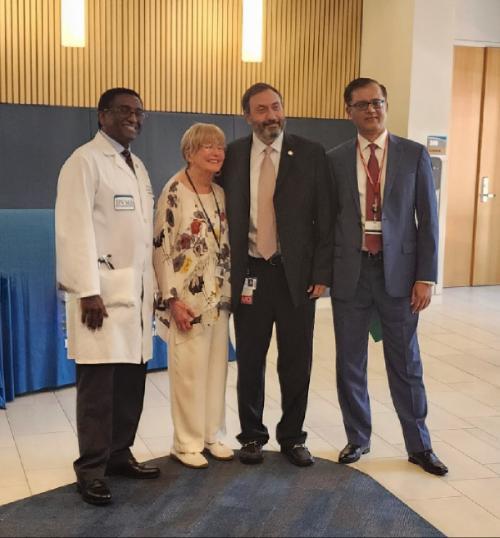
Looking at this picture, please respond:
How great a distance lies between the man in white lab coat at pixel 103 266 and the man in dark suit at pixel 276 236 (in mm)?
447

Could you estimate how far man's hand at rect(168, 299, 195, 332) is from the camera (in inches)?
143

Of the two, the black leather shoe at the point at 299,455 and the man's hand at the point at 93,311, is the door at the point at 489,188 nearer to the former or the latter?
the black leather shoe at the point at 299,455

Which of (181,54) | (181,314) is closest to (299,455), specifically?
(181,314)

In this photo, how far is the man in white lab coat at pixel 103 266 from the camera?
323 centimetres

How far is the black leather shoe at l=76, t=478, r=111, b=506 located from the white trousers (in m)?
0.53

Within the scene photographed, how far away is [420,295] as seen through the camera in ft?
12.3

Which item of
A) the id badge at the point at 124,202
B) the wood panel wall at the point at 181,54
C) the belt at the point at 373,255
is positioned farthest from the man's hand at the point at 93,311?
the wood panel wall at the point at 181,54

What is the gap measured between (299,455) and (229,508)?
→ 0.60 m

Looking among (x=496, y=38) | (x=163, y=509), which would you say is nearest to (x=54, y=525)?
(x=163, y=509)

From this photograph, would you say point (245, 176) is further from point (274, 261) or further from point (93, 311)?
point (93, 311)

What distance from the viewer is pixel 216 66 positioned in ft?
27.7

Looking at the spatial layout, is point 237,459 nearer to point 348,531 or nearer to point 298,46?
point 348,531

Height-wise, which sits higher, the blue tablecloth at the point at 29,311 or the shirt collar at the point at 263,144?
the shirt collar at the point at 263,144

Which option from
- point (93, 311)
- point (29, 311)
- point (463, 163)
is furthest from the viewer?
point (463, 163)
